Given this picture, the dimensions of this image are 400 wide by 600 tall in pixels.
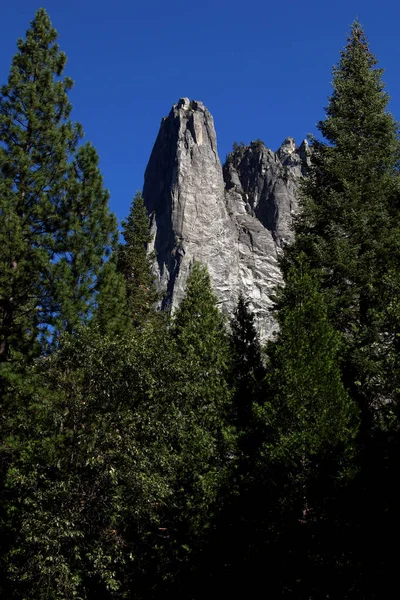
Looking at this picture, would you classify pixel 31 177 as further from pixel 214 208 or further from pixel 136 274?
pixel 214 208

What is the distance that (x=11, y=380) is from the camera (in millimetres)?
14203

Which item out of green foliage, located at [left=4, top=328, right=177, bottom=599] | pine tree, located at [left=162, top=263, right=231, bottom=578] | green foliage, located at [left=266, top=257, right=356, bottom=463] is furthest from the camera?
pine tree, located at [left=162, top=263, right=231, bottom=578]

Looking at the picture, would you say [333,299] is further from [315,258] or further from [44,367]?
[44,367]

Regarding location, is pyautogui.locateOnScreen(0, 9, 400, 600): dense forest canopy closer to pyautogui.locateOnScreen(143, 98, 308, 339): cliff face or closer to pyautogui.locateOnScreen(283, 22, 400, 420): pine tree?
pyautogui.locateOnScreen(283, 22, 400, 420): pine tree

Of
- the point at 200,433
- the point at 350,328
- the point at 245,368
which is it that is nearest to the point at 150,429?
the point at 200,433

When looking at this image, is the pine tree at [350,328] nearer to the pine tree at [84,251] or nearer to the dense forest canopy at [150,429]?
the dense forest canopy at [150,429]

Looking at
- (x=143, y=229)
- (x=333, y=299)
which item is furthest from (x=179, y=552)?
(x=143, y=229)

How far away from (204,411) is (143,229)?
88.9 ft

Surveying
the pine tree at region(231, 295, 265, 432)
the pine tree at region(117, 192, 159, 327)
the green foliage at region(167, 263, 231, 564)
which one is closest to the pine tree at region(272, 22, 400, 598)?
the green foliage at region(167, 263, 231, 564)

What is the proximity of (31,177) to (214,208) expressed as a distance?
304ft

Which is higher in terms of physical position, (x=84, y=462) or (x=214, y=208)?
(x=214, y=208)

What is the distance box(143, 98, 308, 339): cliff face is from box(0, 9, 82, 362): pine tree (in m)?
74.0

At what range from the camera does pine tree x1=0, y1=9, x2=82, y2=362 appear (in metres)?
15.2

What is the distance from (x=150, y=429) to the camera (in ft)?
43.7
